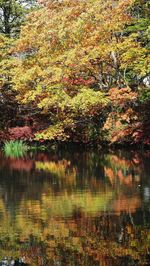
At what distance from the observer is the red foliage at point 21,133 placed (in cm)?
2716

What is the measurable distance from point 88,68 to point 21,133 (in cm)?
540

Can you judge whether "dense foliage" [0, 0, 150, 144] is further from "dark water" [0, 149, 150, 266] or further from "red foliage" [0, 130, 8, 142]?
"dark water" [0, 149, 150, 266]

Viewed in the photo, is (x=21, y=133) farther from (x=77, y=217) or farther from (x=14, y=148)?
(x=77, y=217)

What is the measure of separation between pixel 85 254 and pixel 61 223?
1.81m

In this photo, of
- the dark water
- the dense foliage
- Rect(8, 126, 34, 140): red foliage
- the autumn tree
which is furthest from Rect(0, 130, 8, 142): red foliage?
the dark water

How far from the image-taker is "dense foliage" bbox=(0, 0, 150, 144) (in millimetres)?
22766

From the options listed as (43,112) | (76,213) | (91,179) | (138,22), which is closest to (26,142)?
(43,112)

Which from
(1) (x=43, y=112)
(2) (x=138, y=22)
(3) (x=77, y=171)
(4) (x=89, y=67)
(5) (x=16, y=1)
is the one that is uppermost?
(5) (x=16, y=1)

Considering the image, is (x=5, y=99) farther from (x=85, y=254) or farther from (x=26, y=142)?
(x=85, y=254)

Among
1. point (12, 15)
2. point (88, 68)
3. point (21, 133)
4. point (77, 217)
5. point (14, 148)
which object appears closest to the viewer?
point (77, 217)

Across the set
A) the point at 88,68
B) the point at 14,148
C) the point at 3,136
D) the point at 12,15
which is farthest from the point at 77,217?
the point at 12,15

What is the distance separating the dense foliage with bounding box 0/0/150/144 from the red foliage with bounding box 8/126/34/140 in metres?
1.03

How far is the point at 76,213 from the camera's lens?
879 cm

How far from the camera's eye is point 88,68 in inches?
951
